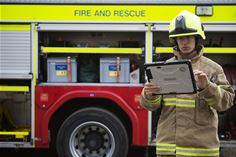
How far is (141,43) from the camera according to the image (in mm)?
5336

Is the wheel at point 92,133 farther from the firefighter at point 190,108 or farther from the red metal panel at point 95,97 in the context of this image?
the firefighter at point 190,108

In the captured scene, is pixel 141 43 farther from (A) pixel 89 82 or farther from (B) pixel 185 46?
(B) pixel 185 46

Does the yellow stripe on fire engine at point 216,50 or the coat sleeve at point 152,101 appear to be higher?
the yellow stripe on fire engine at point 216,50

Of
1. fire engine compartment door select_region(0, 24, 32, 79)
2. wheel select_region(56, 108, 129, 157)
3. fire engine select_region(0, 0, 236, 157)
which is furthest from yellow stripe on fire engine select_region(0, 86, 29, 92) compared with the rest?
wheel select_region(56, 108, 129, 157)

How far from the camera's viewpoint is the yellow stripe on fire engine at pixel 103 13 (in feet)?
16.7

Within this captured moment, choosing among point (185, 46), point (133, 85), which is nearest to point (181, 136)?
point (185, 46)

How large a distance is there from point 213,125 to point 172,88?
35 centimetres

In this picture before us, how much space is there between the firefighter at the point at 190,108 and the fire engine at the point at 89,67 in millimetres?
2500

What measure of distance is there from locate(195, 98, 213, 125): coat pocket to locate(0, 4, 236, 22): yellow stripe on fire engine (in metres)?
2.68

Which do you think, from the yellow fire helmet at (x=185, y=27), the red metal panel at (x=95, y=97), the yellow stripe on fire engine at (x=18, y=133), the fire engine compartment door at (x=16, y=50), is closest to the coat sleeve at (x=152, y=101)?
the yellow fire helmet at (x=185, y=27)

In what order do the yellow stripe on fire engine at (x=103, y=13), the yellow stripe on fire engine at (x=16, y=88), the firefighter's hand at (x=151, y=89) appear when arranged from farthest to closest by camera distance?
1. the yellow stripe on fire engine at (x=16, y=88)
2. the yellow stripe on fire engine at (x=103, y=13)
3. the firefighter's hand at (x=151, y=89)

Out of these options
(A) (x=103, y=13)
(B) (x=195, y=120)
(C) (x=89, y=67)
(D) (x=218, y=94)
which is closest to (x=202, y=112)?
(B) (x=195, y=120)

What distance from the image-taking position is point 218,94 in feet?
7.96

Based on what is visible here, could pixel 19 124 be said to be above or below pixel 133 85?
below
